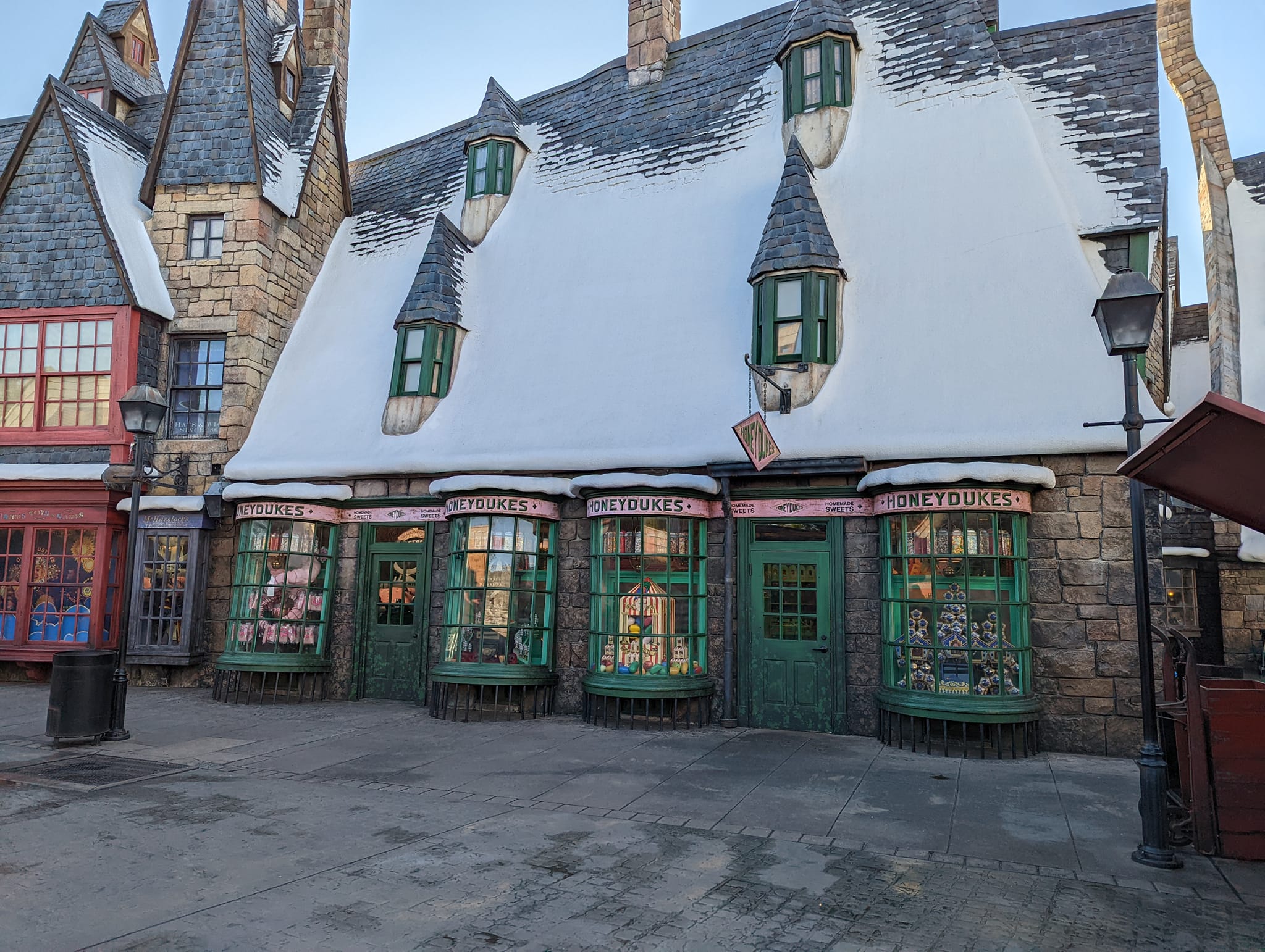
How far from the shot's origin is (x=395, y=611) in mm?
13062

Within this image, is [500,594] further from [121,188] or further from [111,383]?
[121,188]

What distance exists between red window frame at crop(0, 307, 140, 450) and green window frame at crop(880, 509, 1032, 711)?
41.2 ft


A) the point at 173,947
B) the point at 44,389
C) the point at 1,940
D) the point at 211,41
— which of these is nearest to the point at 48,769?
the point at 1,940

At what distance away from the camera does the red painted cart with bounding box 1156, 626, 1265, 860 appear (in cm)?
573

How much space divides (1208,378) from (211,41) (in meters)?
22.5

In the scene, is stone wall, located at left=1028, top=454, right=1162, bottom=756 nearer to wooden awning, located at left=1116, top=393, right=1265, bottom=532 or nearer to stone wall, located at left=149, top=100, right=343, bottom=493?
wooden awning, located at left=1116, top=393, right=1265, bottom=532

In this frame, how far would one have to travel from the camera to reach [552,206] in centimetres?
1527

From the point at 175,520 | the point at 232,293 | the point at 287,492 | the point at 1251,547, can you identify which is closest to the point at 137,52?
the point at 232,293

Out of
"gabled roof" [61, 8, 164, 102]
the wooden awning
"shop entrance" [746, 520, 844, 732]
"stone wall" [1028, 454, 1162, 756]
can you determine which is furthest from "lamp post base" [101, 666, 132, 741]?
"gabled roof" [61, 8, 164, 102]

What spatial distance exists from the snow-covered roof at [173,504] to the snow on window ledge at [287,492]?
2.98 feet

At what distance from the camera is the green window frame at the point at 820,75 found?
13.2 m

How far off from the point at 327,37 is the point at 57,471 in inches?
431

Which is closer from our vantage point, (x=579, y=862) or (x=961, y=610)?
(x=579, y=862)

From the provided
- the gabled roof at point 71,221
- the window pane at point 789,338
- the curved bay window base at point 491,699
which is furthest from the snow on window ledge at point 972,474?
the gabled roof at point 71,221
